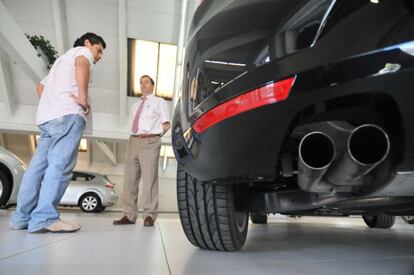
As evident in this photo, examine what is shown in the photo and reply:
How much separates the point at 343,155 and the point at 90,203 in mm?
7755

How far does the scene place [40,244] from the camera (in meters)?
1.37

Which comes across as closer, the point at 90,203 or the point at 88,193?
the point at 90,203

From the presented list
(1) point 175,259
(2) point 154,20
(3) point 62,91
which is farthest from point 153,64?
(1) point 175,259

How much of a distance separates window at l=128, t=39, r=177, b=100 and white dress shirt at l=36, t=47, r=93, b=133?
5743mm

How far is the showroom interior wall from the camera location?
6820 mm

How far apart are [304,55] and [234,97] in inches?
7.0

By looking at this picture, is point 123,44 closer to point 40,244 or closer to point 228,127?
point 40,244

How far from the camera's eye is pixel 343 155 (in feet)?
2.60

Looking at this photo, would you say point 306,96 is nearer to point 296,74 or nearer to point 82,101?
point 296,74

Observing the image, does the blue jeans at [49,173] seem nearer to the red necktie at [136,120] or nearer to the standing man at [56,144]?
the standing man at [56,144]

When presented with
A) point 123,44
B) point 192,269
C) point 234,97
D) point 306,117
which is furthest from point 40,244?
point 123,44

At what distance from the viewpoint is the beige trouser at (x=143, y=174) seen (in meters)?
2.73

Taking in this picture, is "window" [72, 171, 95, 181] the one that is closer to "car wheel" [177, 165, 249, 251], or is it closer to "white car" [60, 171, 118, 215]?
"white car" [60, 171, 118, 215]

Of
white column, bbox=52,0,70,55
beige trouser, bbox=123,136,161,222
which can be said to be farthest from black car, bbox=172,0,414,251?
white column, bbox=52,0,70,55
